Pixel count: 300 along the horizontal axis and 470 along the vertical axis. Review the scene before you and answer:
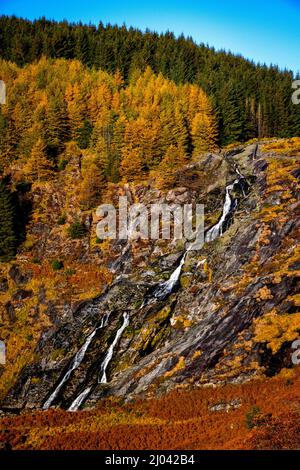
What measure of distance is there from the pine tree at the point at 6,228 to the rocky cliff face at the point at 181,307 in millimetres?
2551

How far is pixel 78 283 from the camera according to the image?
47375 mm

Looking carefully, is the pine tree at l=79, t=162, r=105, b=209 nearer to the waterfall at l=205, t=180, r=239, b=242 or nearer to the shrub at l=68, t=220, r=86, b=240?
the shrub at l=68, t=220, r=86, b=240

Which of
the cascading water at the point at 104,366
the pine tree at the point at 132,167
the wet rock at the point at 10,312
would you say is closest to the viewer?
the cascading water at the point at 104,366

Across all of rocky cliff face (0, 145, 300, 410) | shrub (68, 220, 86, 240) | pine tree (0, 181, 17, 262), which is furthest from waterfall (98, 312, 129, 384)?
pine tree (0, 181, 17, 262)

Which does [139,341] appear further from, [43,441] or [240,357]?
[43,441]

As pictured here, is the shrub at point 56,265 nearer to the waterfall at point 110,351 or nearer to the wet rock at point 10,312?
the wet rock at point 10,312

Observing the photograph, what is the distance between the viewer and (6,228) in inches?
2104

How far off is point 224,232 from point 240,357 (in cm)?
1771

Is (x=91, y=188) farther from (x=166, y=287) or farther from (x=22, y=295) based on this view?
(x=166, y=287)

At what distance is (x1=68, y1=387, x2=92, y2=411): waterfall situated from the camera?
31.6m

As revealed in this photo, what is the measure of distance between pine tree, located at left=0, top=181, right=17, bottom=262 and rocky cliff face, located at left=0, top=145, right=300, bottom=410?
2.55 m

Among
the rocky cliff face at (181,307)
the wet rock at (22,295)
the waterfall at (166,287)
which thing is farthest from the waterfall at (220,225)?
the wet rock at (22,295)

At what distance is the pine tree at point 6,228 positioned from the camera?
5238 centimetres
